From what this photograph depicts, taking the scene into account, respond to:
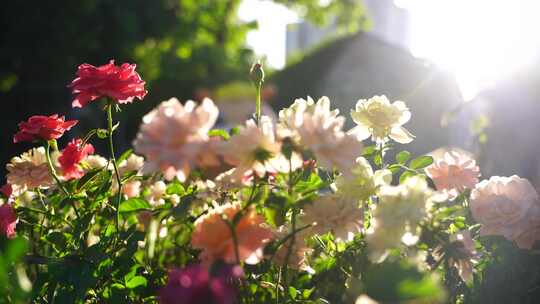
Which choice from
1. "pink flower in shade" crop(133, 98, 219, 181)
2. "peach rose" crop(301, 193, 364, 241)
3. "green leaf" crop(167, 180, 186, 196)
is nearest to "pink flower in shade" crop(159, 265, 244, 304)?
"pink flower in shade" crop(133, 98, 219, 181)

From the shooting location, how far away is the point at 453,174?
1235 millimetres

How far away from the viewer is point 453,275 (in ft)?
3.95

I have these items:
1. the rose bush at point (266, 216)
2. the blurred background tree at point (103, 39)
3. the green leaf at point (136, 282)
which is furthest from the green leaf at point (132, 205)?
the blurred background tree at point (103, 39)

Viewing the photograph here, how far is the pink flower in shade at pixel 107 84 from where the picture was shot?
118cm

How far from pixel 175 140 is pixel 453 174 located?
2.00 feet

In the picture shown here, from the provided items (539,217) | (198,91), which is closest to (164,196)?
(539,217)

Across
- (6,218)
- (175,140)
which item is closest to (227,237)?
(175,140)

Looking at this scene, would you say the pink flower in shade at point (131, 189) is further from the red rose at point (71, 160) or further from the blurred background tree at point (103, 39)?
the blurred background tree at point (103, 39)

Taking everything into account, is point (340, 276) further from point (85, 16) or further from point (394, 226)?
point (85, 16)

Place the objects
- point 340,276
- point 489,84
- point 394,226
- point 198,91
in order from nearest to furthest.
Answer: point 394,226, point 340,276, point 489,84, point 198,91

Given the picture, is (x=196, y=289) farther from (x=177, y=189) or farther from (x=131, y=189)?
(x=131, y=189)

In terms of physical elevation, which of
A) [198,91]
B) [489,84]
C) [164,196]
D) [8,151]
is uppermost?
[164,196]

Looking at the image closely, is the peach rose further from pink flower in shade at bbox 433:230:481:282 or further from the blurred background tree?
the blurred background tree

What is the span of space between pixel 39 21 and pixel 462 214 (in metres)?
9.29
